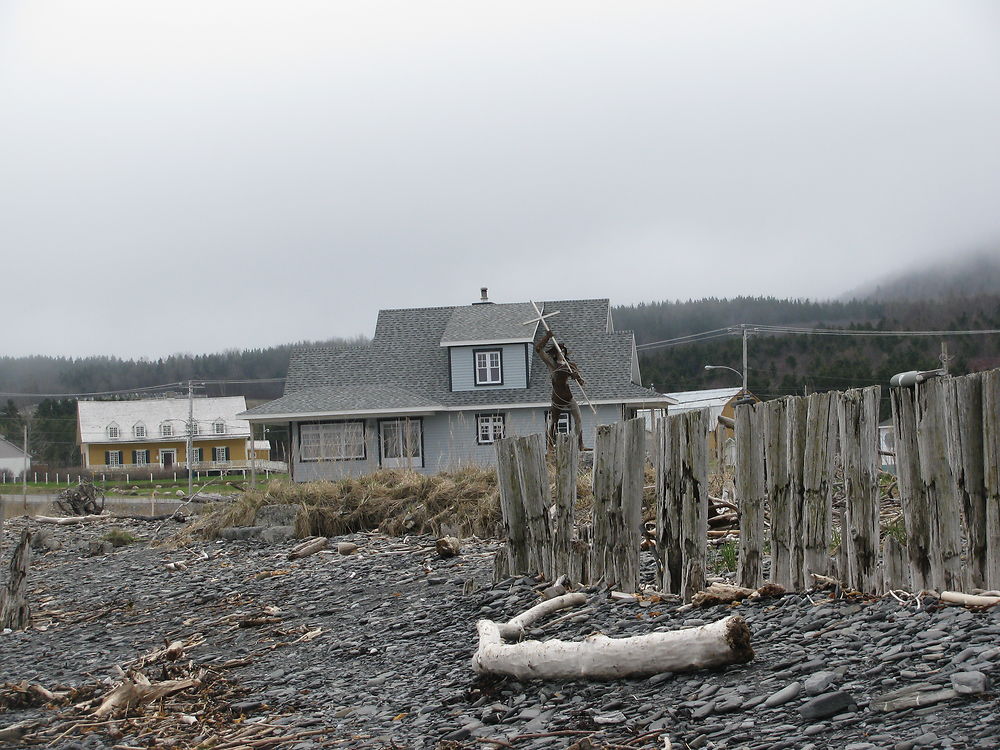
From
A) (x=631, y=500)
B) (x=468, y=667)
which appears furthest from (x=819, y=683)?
(x=631, y=500)

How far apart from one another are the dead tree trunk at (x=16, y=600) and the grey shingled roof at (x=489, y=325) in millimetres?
21368

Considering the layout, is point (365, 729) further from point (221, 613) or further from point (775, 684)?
point (221, 613)

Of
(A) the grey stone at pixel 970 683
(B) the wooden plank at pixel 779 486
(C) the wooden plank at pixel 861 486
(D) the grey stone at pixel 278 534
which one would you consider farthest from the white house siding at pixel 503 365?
(A) the grey stone at pixel 970 683

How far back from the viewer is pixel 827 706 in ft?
13.2

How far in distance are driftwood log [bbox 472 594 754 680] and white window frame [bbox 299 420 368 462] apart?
2164cm

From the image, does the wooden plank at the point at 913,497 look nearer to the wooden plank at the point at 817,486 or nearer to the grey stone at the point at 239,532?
the wooden plank at the point at 817,486

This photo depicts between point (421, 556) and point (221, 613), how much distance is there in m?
2.22

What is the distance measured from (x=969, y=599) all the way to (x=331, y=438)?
2392 cm

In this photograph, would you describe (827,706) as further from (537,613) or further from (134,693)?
(134,693)

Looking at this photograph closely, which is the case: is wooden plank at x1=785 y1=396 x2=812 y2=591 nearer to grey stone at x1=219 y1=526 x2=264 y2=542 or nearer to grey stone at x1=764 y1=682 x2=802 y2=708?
Result: grey stone at x1=764 y1=682 x2=802 y2=708

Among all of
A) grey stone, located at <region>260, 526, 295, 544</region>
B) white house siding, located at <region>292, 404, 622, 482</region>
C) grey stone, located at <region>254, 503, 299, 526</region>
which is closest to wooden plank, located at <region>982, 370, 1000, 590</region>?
grey stone, located at <region>260, 526, 295, 544</region>

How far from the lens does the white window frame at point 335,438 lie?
1096 inches

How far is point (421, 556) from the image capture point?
10781mm

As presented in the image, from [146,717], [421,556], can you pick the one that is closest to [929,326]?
[421,556]
